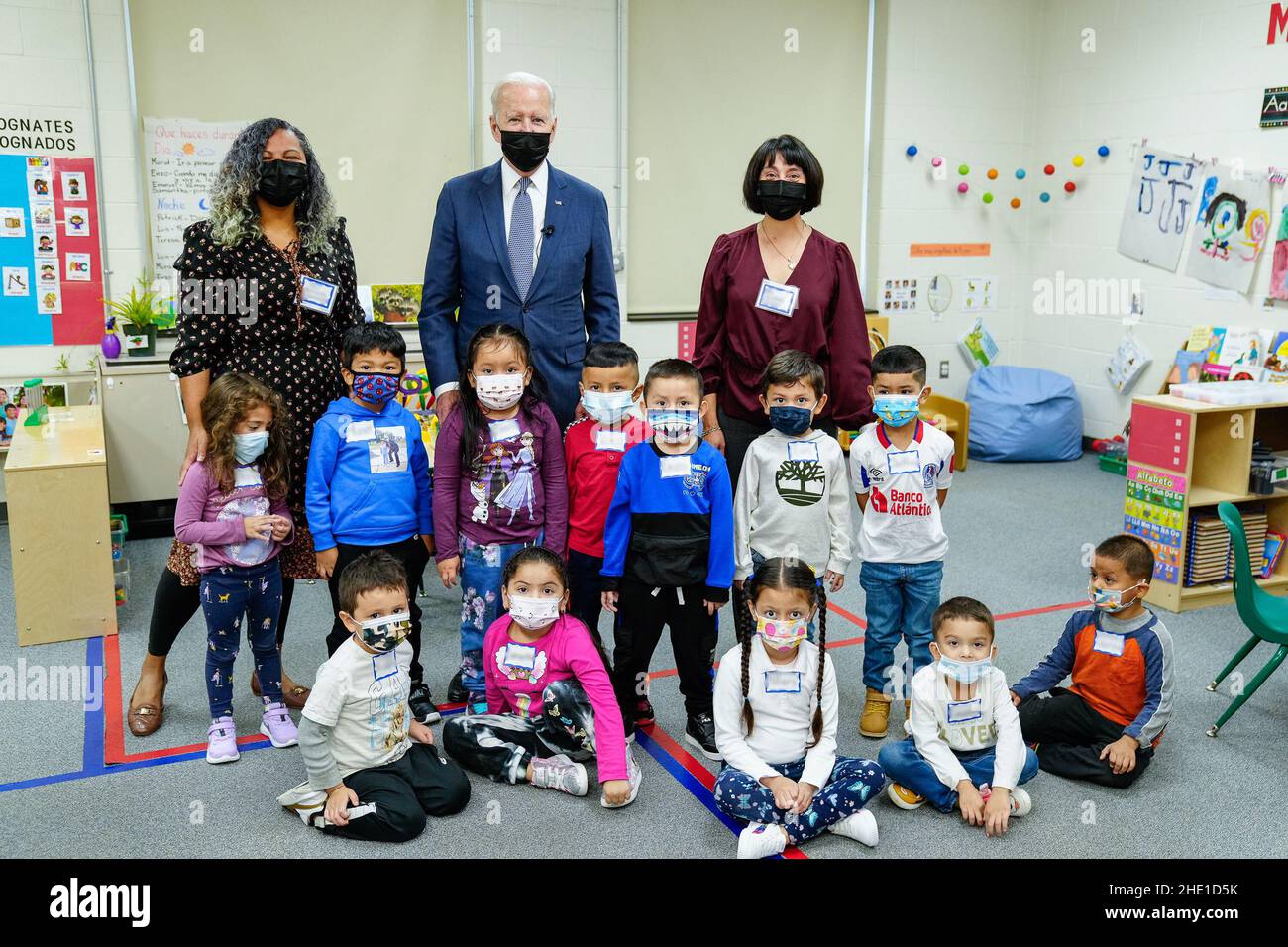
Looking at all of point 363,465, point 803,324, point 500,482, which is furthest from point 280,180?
point 803,324

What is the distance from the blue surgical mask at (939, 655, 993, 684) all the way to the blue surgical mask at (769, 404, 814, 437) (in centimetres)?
75

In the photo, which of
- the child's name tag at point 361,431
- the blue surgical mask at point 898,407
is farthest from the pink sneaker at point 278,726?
the blue surgical mask at point 898,407

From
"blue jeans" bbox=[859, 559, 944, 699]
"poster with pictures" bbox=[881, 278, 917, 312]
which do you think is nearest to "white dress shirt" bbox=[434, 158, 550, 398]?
"blue jeans" bbox=[859, 559, 944, 699]

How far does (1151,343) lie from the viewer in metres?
6.82

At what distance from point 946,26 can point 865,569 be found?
5156 mm

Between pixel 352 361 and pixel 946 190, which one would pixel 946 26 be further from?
pixel 352 361

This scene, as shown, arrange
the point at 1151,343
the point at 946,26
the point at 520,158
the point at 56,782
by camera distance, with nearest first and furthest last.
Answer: the point at 56,782
the point at 520,158
the point at 1151,343
the point at 946,26

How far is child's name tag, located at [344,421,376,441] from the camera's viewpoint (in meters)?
3.17

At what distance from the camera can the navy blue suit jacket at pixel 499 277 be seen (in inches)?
131

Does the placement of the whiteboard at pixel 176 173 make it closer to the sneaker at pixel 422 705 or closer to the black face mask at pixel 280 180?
the black face mask at pixel 280 180

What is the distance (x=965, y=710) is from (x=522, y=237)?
72.3 inches

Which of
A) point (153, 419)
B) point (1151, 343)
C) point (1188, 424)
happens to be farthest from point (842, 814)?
point (1151, 343)

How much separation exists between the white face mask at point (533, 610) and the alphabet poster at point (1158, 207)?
203 inches

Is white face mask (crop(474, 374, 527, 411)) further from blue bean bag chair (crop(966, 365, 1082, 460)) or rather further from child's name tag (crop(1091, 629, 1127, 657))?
blue bean bag chair (crop(966, 365, 1082, 460))
